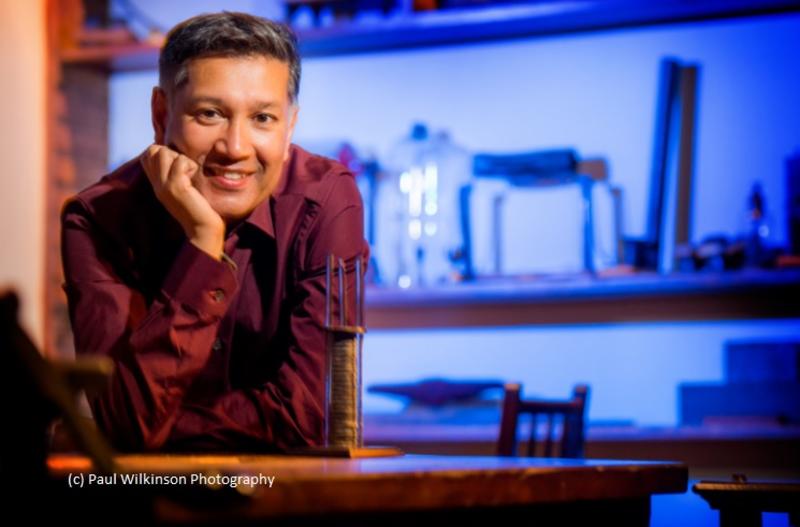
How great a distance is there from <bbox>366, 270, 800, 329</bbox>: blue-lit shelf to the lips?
64.1 inches

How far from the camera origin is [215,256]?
1.66 meters

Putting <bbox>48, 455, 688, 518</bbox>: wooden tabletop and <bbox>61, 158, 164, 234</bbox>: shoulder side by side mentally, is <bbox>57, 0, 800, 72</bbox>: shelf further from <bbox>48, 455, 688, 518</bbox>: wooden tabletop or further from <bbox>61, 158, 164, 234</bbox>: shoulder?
<bbox>48, 455, 688, 518</bbox>: wooden tabletop

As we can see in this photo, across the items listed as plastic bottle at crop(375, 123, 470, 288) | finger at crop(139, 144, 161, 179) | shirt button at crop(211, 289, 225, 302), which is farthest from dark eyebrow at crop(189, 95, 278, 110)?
plastic bottle at crop(375, 123, 470, 288)

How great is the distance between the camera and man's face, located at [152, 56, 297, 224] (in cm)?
181

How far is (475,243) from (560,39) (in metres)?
0.72

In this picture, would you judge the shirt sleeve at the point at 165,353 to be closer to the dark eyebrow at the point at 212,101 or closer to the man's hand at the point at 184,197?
the man's hand at the point at 184,197

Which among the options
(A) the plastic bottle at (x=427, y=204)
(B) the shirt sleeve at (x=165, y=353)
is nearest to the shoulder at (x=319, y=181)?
(B) the shirt sleeve at (x=165, y=353)

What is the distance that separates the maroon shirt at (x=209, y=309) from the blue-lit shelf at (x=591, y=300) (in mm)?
1399

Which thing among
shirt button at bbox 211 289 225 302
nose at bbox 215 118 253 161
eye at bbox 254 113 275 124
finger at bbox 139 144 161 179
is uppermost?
eye at bbox 254 113 275 124

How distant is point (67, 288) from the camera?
183cm

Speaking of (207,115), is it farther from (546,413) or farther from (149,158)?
(546,413)

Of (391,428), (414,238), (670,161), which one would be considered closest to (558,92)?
(670,161)

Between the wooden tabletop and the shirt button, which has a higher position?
the shirt button

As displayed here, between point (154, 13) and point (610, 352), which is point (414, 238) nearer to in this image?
point (610, 352)
